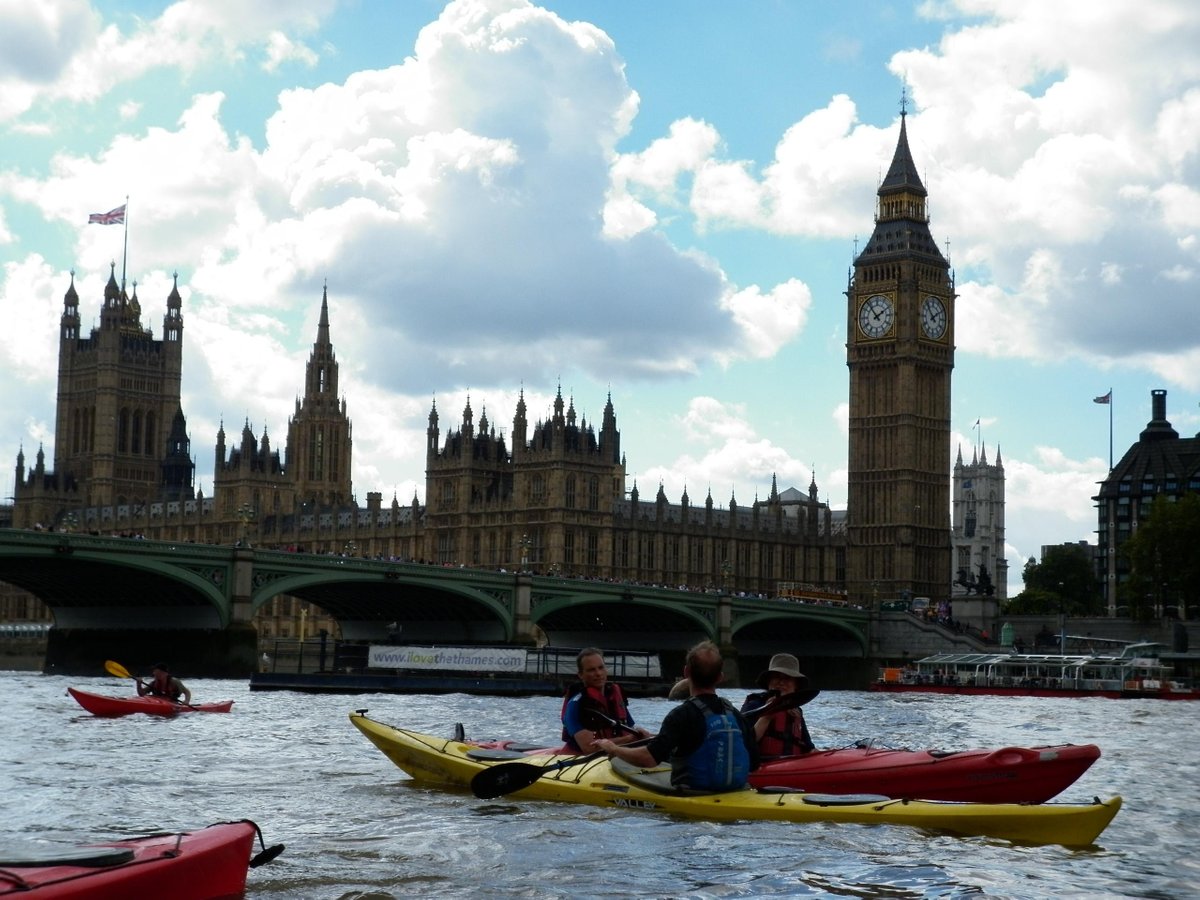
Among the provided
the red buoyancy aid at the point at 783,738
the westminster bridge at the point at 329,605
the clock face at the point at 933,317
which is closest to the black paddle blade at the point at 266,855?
the red buoyancy aid at the point at 783,738

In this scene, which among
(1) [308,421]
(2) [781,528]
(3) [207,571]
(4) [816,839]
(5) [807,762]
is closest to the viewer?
(4) [816,839]

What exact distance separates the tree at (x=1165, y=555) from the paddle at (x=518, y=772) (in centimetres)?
7843

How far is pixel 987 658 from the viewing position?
85.4 metres

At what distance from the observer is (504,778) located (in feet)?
63.5

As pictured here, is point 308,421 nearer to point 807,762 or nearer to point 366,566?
point 366,566

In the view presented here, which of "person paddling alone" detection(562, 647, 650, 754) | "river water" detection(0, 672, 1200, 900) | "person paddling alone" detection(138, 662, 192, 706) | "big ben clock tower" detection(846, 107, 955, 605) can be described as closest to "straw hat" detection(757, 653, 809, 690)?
"river water" detection(0, 672, 1200, 900)

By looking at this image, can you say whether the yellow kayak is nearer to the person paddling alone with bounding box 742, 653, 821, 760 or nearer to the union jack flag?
the person paddling alone with bounding box 742, 653, 821, 760

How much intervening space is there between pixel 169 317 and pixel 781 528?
73.1 m

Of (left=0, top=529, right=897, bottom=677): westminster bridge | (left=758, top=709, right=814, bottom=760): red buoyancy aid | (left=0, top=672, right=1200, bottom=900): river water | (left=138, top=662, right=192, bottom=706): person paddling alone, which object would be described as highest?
(left=0, top=529, right=897, bottom=677): westminster bridge

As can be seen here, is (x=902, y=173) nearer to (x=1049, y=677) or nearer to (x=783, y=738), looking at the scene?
(x=1049, y=677)

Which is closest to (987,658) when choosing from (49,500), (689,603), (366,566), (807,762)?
A: (689,603)

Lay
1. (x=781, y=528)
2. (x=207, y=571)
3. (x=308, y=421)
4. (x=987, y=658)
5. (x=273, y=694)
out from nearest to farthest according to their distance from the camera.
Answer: (x=273, y=694) < (x=207, y=571) < (x=987, y=658) < (x=781, y=528) < (x=308, y=421)

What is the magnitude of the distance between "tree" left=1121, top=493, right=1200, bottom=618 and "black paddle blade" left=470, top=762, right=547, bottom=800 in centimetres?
7888

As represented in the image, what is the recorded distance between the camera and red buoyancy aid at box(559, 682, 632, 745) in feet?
63.8
